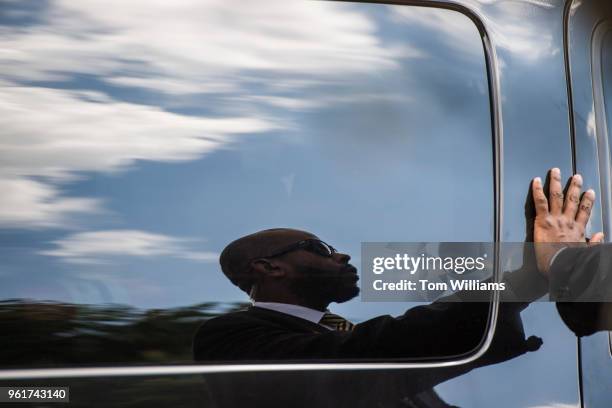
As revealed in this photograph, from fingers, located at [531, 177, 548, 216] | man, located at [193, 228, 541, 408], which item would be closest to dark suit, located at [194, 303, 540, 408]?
man, located at [193, 228, 541, 408]

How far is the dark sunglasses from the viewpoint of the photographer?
69.2 inches

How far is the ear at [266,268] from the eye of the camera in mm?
1751

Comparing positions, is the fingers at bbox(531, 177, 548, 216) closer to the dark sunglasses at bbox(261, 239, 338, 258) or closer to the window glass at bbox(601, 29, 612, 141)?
the window glass at bbox(601, 29, 612, 141)

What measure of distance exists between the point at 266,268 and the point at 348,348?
0.79ft

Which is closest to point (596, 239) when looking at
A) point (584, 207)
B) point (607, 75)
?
point (584, 207)

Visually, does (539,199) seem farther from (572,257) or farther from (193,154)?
(193,154)

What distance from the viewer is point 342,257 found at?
1.76 metres

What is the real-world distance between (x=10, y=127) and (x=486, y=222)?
1018 millimetres

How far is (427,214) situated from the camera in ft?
5.89

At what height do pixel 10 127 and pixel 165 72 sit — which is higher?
pixel 165 72

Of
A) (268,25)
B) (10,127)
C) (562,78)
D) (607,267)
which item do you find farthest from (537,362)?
(10,127)

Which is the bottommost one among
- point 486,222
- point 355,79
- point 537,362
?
point 537,362

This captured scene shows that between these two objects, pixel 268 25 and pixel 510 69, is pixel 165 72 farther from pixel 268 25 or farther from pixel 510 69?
pixel 510 69

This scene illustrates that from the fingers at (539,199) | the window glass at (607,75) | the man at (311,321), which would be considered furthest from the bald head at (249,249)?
the window glass at (607,75)
